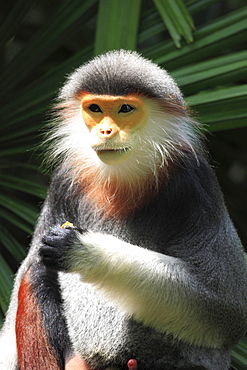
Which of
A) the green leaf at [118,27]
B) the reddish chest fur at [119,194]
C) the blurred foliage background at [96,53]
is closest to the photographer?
the reddish chest fur at [119,194]

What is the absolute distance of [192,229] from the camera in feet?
9.46

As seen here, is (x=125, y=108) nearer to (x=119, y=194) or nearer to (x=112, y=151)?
(x=112, y=151)

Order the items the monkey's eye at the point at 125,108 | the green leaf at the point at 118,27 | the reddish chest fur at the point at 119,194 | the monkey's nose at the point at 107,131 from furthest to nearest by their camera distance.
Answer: the green leaf at the point at 118,27 < the reddish chest fur at the point at 119,194 < the monkey's eye at the point at 125,108 < the monkey's nose at the point at 107,131

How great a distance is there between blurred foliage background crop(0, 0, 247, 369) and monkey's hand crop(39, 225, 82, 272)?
1117 mm

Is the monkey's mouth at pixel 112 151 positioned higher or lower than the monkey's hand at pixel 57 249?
higher

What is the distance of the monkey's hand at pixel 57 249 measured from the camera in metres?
2.64

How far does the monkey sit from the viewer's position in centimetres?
273

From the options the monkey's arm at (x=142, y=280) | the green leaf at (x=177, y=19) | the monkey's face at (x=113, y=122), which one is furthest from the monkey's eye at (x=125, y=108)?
the green leaf at (x=177, y=19)

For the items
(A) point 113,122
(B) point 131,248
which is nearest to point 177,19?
(A) point 113,122

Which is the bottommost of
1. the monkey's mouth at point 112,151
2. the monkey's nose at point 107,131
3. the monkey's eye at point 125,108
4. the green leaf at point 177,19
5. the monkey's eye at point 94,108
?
the monkey's mouth at point 112,151

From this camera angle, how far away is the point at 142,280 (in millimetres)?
2715

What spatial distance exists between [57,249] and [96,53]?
4.77 ft

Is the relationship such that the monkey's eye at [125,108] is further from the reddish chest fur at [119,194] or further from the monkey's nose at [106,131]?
the reddish chest fur at [119,194]

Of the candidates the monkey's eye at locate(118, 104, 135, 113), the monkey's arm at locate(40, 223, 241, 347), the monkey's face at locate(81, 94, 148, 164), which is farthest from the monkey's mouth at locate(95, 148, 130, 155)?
the monkey's arm at locate(40, 223, 241, 347)
